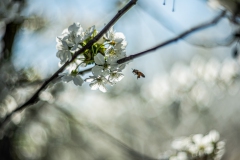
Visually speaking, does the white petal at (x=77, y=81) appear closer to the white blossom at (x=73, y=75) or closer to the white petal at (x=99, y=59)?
the white blossom at (x=73, y=75)

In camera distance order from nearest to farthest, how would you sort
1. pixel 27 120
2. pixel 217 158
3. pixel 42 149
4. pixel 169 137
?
pixel 217 158 < pixel 27 120 < pixel 42 149 < pixel 169 137

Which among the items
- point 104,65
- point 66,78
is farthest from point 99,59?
point 66,78

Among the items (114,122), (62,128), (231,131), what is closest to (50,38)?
(62,128)

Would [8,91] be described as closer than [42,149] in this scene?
Yes

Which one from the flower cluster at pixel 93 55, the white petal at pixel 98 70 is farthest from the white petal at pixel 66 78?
the white petal at pixel 98 70

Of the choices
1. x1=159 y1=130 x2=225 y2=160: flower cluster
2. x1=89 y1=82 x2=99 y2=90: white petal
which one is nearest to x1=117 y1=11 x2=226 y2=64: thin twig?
x1=89 y1=82 x2=99 y2=90: white petal

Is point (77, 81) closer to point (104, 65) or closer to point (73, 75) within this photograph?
point (73, 75)

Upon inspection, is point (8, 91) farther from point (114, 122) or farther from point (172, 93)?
→ point (114, 122)
